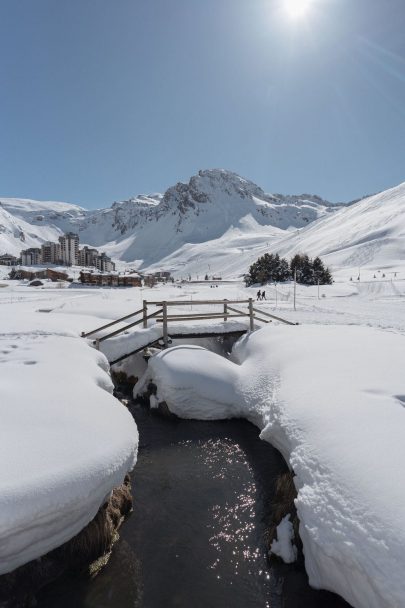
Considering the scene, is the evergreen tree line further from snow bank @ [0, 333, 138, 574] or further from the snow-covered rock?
snow bank @ [0, 333, 138, 574]

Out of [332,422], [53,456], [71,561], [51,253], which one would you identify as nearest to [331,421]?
[332,422]

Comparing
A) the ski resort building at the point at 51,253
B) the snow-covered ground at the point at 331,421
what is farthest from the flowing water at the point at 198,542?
the ski resort building at the point at 51,253

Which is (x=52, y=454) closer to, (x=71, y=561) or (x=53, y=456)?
(x=53, y=456)

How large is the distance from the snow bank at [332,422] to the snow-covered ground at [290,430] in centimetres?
2

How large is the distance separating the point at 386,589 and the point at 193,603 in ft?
9.51

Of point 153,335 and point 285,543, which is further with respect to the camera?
point 153,335

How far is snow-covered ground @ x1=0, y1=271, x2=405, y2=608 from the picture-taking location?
452 cm

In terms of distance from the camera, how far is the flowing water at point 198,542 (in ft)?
17.9

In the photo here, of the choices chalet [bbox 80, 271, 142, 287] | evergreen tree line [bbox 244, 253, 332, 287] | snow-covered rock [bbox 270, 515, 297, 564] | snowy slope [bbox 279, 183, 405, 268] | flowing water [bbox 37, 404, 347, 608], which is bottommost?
flowing water [bbox 37, 404, 347, 608]

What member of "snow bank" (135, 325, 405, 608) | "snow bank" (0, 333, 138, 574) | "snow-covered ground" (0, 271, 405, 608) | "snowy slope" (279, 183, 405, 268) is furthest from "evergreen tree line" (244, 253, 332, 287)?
"snow bank" (0, 333, 138, 574)

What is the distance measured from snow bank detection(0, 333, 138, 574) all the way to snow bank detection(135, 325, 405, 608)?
3223 millimetres

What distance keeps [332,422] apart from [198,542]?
3.34 m

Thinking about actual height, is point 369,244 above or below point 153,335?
above

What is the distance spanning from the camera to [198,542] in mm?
6621
